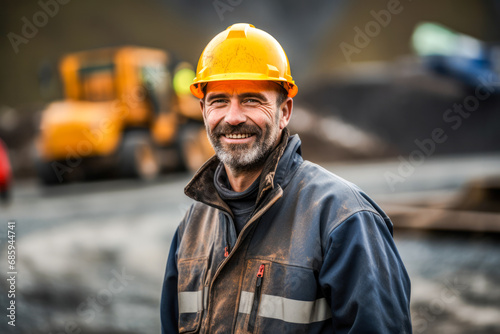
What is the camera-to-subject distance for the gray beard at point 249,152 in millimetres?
1879

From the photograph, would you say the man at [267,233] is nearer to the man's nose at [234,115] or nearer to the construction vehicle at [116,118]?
the man's nose at [234,115]

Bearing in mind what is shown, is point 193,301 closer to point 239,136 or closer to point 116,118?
point 239,136

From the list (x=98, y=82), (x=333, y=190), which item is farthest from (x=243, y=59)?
(x=98, y=82)

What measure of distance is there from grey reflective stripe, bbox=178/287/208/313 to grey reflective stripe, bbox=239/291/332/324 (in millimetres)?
192

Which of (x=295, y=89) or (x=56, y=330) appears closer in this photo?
(x=295, y=89)

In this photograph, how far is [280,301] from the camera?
5.53ft

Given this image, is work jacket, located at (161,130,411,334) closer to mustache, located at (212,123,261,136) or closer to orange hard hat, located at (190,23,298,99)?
mustache, located at (212,123,261,136)

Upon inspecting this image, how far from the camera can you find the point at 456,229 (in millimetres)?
7129

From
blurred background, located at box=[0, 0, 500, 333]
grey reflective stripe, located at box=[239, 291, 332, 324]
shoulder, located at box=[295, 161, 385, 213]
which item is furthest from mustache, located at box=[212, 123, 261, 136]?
blurred background, located at box=[0, 0, 500, 333]

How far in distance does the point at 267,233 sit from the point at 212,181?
1.15 ft

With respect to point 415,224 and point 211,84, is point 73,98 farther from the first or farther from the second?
point 211,84

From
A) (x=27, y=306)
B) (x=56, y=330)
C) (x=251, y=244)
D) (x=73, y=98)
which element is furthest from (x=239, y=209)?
(x=73, y=98)

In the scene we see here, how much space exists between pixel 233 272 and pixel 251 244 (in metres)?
0.11

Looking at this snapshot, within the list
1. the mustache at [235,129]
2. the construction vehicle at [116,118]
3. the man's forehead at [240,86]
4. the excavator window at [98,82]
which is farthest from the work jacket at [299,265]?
the excavator window at [98,82]
